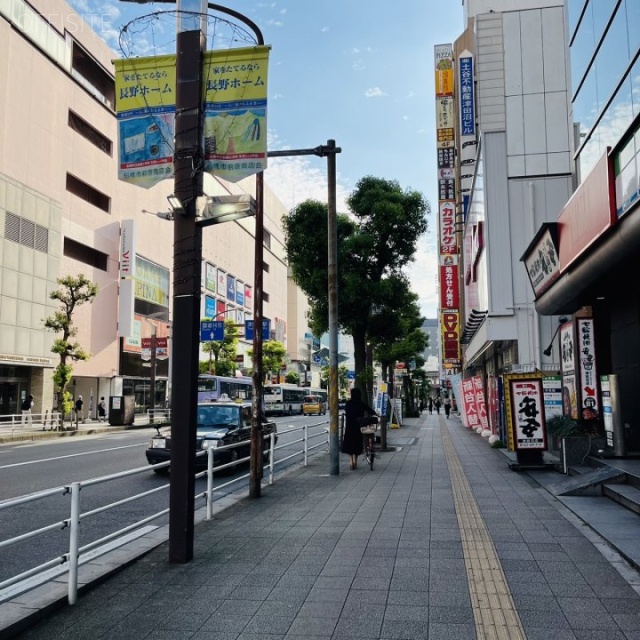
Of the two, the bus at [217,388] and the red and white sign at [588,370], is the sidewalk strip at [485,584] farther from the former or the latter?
the bus at [217,388]

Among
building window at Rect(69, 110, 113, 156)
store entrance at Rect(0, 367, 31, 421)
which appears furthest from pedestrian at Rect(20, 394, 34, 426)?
building window at Rect(69, 110, 113, 156)

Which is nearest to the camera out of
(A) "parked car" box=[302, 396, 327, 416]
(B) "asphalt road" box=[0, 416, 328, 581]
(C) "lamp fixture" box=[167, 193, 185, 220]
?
(C) "lamp fixture" box=[167, 193, 185, 220]

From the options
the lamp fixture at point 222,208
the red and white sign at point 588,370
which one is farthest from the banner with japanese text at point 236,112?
the red and white sign at point 588,370

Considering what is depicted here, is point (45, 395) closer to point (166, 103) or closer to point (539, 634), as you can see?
point (166, 103)

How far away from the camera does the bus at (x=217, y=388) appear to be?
4028cm

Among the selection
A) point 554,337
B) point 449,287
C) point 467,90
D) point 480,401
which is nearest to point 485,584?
point 554,337

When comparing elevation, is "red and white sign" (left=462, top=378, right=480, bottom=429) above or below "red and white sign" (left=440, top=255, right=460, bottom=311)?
below

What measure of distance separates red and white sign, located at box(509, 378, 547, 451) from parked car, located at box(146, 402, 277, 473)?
5077mm

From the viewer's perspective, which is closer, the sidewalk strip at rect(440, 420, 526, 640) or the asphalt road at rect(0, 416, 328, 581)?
the sidewalk strip at rect(440, 420, 526, 640)

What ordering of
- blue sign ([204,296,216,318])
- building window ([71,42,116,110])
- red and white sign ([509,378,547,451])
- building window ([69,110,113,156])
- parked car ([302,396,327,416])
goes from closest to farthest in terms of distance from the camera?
red and white sign ([509,378,547,451])
building window ([69,110,113,156])
building window ([71,42,116,110])
parked car ([302,396,327,416])
blue sign ([204,296,216,318])

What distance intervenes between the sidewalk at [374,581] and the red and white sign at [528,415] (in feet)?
11.9

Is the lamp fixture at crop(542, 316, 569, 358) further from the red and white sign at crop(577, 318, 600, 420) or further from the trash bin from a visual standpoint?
the trash bin

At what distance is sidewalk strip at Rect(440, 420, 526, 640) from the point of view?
13.4 ft

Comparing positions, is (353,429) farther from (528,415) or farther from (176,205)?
(176,205)
